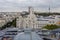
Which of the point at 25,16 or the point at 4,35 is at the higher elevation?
the point at 25,16

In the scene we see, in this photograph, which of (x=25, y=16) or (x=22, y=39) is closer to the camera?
(x=22, y=39)

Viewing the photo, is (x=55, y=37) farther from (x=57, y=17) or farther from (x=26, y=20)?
(x=57, y=17)

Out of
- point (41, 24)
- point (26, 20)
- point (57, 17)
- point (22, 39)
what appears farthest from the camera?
point (57, 17)

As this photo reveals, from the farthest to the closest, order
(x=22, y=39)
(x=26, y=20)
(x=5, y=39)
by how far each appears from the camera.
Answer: (x=26, y=20), (x=5, y=39), (x=22, y=39)

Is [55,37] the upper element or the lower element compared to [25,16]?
lower

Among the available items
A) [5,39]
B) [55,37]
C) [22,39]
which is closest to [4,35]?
[5,39]

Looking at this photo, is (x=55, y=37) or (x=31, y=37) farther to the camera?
(x=55, y=37)

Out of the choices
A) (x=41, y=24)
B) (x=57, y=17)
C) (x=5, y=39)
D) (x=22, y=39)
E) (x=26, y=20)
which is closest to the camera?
(x=22, y=39)

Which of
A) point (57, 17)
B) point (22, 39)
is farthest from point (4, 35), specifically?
point (57, 17)

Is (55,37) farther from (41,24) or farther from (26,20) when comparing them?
(41,24)
